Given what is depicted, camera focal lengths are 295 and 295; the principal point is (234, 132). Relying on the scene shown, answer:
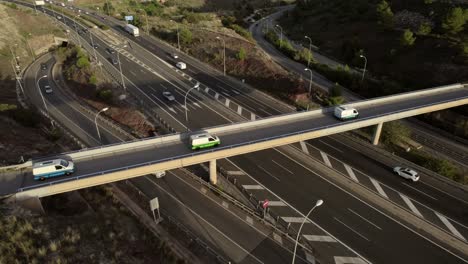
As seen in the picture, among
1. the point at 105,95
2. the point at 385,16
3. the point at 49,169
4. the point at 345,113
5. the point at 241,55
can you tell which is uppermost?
the point at 385,16

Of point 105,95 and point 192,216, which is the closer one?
point 192,216

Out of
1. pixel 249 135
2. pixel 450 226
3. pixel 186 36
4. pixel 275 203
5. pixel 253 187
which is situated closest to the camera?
pixel 450 226

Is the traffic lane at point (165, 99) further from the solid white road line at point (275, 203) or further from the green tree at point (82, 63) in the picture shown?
the solid white road line at point (275, 203)

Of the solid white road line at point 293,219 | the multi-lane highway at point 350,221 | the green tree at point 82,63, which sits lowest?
the solid white road line at point 293,219

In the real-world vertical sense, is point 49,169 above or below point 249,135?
above

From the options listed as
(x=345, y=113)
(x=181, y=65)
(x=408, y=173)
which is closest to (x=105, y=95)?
(x=181, y=65)

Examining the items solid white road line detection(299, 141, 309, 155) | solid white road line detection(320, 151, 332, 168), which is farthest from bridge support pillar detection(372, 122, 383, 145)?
solid white road line detection(299, 141, 309, 155)

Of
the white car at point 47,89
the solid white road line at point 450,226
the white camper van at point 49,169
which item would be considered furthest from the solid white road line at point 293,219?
the white car at point 47,89

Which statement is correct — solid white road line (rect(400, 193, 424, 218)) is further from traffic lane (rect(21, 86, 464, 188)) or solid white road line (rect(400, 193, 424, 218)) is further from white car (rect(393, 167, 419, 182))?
traffic lane (rect(21, 86, 464, 188))

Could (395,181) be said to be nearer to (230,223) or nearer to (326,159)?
(326,159)
